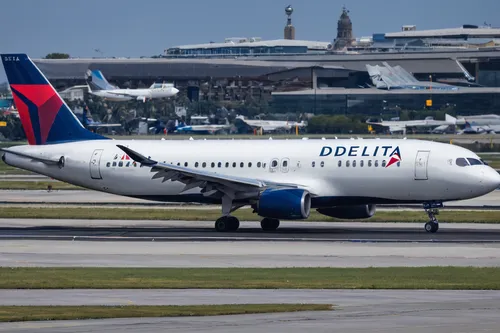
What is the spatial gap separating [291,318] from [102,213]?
35078 mm

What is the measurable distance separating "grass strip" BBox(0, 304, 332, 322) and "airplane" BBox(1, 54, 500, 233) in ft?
67.0

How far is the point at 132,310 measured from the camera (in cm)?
2545

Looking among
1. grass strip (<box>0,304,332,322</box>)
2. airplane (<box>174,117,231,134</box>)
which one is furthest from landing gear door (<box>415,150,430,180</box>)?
airplane (<box>174,117,231,134</box>)

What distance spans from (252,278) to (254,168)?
18770 mm

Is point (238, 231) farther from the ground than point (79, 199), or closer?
farther from the ground

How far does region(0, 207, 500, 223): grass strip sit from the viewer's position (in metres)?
55.1

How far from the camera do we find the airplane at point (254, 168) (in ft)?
155

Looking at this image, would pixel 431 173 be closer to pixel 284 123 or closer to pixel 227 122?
pixel 284 123

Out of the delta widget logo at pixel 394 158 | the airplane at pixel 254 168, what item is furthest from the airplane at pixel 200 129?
the delta widget logo at pixel 394 158

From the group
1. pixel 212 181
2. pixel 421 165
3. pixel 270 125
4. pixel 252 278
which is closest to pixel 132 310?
pixel 252 278

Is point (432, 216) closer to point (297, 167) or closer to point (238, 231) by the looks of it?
point (297, 167)

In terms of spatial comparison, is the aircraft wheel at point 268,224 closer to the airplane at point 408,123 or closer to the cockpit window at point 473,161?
the cockpit window at point 473,161

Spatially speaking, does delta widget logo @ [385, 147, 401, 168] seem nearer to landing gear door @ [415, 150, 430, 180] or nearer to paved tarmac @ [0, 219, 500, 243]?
landing gear door @ [415, 150, 430, 180]

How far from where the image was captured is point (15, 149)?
55000 millimetres
